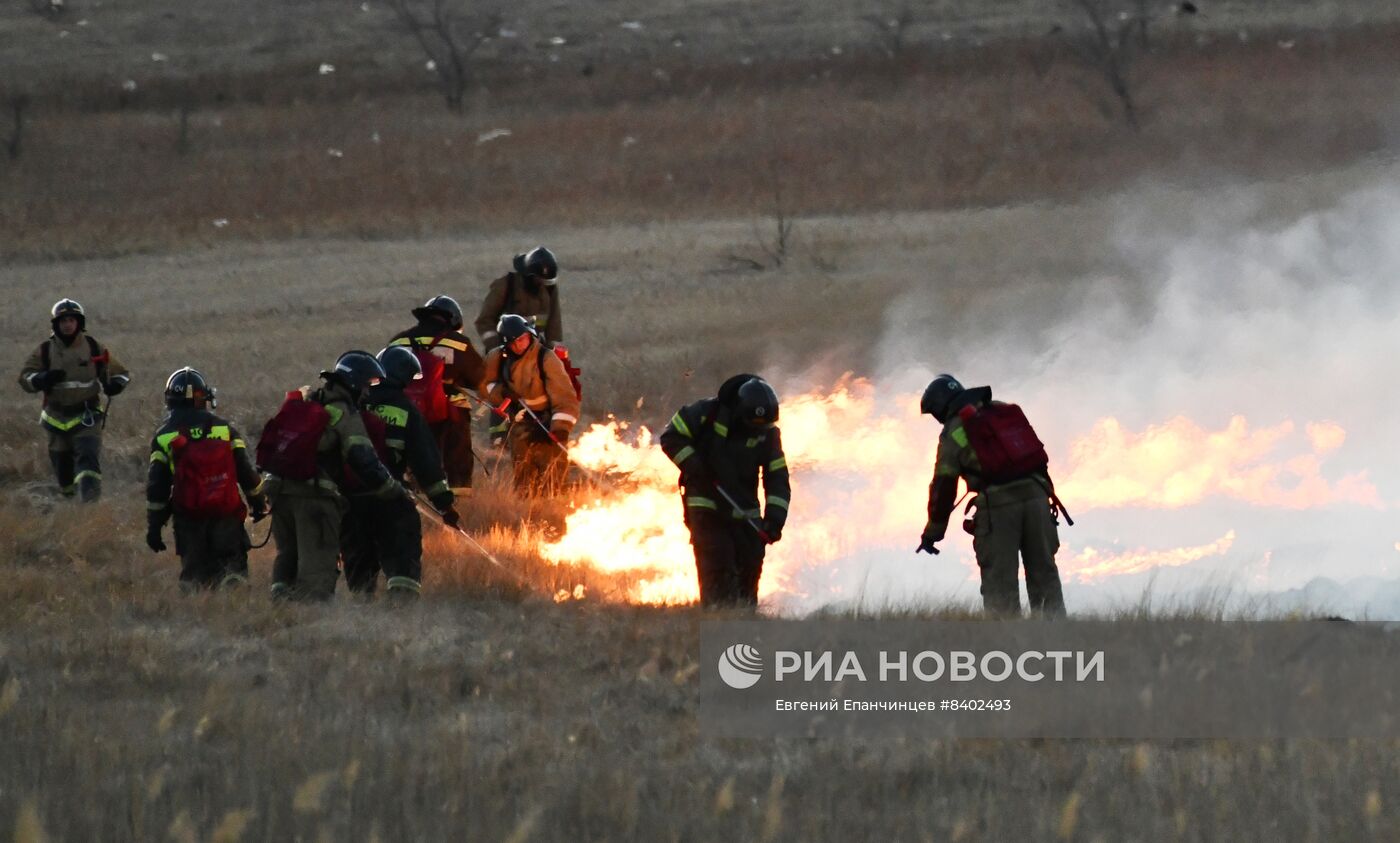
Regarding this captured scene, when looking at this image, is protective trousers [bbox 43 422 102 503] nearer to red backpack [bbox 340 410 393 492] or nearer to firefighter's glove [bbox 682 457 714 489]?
red backpack [bbox 340 410 393 492]

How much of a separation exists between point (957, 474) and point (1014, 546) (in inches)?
20.4

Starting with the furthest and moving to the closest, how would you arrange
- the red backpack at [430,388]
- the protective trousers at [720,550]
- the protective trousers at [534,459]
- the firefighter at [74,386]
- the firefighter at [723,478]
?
the firefighter at [74,386] < the protective trousers at [534,459] < the red backpack at [430,388] < the protective trousers at [720,550] < the firefighter at [723,478]

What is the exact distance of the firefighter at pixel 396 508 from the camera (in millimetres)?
10508

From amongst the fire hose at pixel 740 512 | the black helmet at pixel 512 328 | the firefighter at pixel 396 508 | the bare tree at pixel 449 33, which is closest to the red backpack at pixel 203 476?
the firefighter at pixel 396 508

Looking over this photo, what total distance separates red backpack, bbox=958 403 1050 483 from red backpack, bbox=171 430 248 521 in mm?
3998

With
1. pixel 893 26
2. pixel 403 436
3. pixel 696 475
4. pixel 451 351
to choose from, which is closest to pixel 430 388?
pixel 451 351

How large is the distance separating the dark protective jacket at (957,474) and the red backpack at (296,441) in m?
3.26

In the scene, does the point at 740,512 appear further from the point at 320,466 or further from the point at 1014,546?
the point at 320,466

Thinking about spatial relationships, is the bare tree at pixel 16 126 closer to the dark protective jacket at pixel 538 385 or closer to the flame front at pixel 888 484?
the flame front at pixel 888 484

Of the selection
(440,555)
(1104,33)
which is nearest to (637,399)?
(440,555)

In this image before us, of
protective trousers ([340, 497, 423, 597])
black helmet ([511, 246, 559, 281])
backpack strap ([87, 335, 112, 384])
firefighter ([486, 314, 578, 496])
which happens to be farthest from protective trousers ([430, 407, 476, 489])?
backpack strap ([87, 335, 112, 384])

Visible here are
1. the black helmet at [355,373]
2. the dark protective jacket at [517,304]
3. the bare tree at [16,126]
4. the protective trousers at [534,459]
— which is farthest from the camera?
the bare tree at [16,126]

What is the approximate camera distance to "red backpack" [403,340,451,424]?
1312cm

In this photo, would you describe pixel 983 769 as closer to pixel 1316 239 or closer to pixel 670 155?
pixel 1316 239
